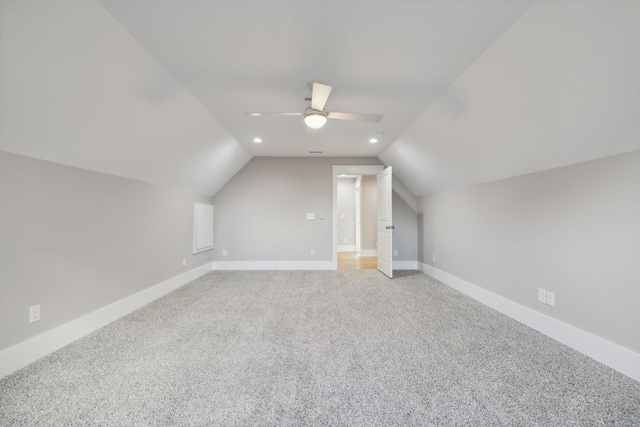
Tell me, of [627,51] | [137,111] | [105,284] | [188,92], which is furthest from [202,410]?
[627,51]

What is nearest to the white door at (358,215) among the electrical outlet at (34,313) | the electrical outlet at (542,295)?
the electrical outlet at (542,295)

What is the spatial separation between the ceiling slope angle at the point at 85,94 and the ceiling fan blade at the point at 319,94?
1323 mm

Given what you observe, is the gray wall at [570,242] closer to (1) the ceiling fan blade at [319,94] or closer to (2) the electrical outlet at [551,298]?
(2) the electrical outlet at [551,298]

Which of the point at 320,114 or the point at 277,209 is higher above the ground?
the point at 320,114

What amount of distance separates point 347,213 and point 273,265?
12.1ft

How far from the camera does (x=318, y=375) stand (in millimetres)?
1753

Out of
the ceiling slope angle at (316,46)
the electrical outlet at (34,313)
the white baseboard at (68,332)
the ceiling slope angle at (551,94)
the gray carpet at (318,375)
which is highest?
the ceiling slope angle at (316,46)

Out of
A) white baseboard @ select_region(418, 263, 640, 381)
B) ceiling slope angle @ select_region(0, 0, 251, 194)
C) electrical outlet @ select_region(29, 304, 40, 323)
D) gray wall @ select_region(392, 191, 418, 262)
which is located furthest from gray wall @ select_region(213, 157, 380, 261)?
electrical outlet @ select_region(29, 304, 40, 323)

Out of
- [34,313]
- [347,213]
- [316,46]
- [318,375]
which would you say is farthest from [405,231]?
[34,313]

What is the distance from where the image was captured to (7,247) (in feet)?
5.85

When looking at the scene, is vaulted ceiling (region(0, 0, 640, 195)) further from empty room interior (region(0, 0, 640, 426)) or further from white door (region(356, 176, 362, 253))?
white door (region(356, 176, 362, 253))

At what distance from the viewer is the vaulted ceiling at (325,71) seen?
4.89ft

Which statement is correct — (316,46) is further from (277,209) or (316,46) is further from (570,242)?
(277,209)

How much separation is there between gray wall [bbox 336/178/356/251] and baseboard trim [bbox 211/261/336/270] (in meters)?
2.92
